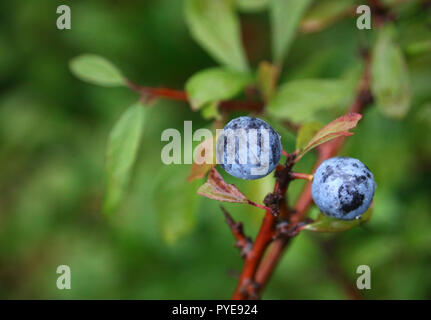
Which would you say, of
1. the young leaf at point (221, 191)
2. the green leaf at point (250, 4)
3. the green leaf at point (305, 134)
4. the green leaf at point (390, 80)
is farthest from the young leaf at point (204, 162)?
the green leaf at point (250, 4)

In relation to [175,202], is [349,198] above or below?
below

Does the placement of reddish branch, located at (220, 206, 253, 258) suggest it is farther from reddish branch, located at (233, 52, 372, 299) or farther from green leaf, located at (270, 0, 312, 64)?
green leaf, located at (270, 0, 312, 64)

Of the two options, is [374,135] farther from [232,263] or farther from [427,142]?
[232,263]

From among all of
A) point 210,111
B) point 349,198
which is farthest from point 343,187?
point 210,111

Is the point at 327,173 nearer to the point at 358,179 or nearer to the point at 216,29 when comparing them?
the point at 358,179

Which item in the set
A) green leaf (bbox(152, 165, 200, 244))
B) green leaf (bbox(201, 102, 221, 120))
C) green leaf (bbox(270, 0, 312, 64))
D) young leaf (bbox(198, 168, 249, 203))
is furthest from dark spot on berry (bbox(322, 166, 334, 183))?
green leaf (bbox(270, 0, 312, 64))
